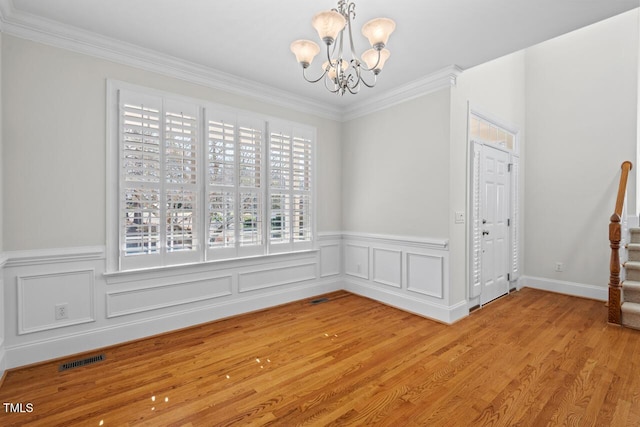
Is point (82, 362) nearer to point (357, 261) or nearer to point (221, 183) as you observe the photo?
point (221, 183)

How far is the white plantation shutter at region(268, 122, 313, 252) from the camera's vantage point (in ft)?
12.7

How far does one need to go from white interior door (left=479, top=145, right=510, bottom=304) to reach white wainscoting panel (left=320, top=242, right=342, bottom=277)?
1.97 m

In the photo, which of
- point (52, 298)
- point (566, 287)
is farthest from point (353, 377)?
point (566, 287)

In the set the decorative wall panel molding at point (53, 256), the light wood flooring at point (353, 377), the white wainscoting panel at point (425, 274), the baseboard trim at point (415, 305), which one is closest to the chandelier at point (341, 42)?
the light wood flooring at point (353, 377)

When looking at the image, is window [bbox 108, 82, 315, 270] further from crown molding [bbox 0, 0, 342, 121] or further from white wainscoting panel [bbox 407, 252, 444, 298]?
white wainscoting panel [bbox 407, 252, 444, 298]

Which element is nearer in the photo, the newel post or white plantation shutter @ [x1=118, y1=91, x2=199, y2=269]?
white plantation shutter @ [x1=118, y1=91, x2=199, y2=269]

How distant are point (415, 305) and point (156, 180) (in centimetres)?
321

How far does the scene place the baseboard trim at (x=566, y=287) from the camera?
4222 millimetres

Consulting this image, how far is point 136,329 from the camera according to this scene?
2.93 meters

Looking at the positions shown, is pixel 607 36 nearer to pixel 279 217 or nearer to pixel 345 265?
pixel 345 265

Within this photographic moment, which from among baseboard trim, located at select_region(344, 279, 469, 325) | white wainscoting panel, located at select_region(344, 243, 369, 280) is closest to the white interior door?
baseboard trim, located at select_region(344, 279, 469, 325)

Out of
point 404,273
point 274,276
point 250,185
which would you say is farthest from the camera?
point 274,276

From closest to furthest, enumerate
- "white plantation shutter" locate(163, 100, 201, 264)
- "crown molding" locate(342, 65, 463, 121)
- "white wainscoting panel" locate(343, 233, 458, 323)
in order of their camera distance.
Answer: "white plantation shutter" locate(163, 100, 201, 264) < "crown molding" locate(342, 65, 463, 121) < "white wainscoting panel" locate(343, 233, 458, 323)

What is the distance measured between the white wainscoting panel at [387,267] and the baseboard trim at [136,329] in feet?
3.35
